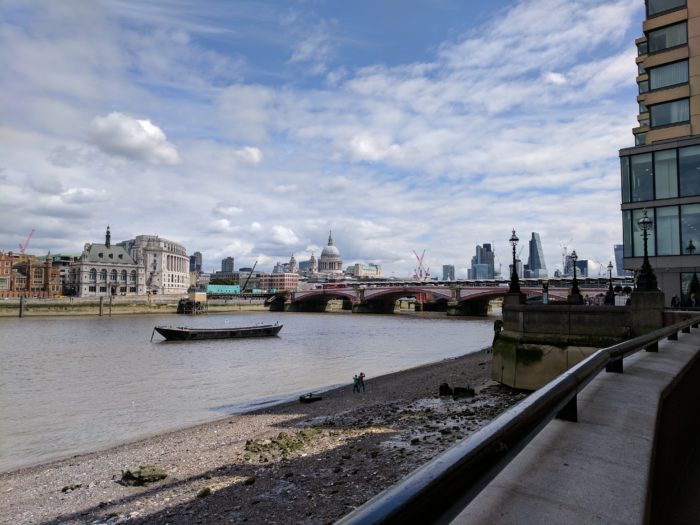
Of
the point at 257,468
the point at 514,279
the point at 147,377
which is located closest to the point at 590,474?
the point at 257,468

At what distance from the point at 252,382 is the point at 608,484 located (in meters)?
28.5

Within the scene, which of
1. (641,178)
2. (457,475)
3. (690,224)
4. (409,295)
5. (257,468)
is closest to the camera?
(457,475)

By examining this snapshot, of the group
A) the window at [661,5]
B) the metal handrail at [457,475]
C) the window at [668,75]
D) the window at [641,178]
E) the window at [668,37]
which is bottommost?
the metal handrail at [457,475]

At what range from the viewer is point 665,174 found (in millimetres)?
31438

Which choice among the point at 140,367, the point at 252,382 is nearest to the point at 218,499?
the point at 252,382

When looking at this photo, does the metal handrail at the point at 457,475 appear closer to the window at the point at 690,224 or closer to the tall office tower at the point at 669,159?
the tall office tower at the point at 669,159

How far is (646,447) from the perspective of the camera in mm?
3479

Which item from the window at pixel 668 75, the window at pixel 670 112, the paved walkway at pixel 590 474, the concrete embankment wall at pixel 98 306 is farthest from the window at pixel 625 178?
the concrete embankment wall at pixel 98 306

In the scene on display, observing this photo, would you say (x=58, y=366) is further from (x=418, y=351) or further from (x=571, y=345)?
(x=571, y=345)

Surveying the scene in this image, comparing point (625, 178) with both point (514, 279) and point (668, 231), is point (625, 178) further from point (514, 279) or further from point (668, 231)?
point (514, 279)

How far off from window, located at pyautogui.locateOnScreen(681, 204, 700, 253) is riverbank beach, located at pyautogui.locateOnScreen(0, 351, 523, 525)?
18.2m

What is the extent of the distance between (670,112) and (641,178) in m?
5.54

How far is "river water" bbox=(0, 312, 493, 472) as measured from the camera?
19094 millimetres

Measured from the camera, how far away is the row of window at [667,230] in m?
30.3
